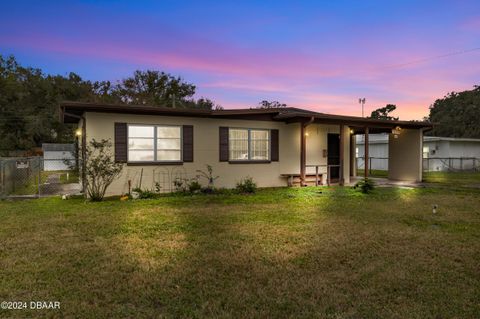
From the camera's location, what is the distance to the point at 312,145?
43.0 ft

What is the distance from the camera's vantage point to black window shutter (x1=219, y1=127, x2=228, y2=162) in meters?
11.1

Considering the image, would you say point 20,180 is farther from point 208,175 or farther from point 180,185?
point 208,175

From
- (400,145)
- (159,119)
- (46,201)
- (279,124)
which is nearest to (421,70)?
(400,145)

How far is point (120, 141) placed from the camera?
9633mm

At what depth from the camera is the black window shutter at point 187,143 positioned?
1050 centimetres

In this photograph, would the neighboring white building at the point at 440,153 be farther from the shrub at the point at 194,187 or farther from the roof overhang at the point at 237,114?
the shrub at the point at 194,187

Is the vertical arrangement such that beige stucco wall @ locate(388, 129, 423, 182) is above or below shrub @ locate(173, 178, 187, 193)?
above

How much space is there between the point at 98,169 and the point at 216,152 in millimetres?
3621

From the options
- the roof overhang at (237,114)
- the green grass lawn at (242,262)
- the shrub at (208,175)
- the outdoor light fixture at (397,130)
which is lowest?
the green grass lawn at (242,262)

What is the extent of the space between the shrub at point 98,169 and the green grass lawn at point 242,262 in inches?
64.9

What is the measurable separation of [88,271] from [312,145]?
10.5m

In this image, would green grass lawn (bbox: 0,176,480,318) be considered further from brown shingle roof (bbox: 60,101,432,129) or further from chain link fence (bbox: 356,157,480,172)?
chain link fence (bbox: 356,157,480,172)

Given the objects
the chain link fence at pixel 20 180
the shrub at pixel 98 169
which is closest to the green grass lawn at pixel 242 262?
the shrub at pixel 98 169

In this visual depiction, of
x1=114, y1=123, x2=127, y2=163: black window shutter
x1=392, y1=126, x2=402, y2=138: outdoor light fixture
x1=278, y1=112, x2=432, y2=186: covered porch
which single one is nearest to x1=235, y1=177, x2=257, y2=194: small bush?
x1=278, y1=112, x2=432, y2=186: covered porch
